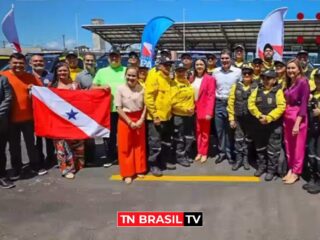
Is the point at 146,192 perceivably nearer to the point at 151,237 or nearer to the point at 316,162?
the point at 151,237

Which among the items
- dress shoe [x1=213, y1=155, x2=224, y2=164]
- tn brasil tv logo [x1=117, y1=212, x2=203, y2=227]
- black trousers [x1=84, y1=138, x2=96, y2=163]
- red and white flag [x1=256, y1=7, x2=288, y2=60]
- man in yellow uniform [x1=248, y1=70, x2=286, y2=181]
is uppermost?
red and white flag [x1=256, y1=7, x2=288, y2=60]

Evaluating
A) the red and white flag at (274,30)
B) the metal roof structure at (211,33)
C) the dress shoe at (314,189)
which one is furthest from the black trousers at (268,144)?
the metal roof structure at (211,33)

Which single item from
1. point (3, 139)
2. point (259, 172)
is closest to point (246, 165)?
point (259, 172)

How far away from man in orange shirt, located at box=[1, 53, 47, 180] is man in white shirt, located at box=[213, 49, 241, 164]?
275 cm

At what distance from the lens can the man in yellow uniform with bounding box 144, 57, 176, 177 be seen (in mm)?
5062

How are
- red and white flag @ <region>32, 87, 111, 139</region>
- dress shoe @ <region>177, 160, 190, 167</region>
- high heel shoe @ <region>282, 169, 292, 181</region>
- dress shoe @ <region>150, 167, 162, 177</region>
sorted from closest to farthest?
high heel shoe @ <region>282, 169, 292, 181</region>, dress shoe @ <region>150, 167, 162, 177</region>, red and white flag @ <region>32, 87, 111, 139</region>, dress shoe @ <region>177, 160, 190, 167</region>

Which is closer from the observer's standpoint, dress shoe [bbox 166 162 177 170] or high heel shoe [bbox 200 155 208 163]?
dress shoe [bbox 166 162 177 170]

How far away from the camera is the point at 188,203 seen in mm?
4293

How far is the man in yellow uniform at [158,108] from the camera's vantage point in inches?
199

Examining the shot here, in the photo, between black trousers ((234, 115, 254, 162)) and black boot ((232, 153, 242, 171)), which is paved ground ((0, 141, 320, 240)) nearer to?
black boot ((232, 153, 242, 171))

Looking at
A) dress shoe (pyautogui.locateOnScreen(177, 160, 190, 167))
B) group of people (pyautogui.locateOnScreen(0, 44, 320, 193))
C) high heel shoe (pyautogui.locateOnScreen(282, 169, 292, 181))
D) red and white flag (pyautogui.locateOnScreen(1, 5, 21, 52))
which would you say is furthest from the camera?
red and white flag (pyautogui.locateOnScreen(1, 5, 21, 52))

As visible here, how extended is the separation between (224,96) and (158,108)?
1.11 meters

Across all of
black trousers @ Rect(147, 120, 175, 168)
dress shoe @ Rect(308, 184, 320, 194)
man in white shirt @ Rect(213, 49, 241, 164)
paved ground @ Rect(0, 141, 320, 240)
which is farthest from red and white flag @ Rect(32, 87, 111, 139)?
dress shoe @ Rect(308, 184, 320, 194)

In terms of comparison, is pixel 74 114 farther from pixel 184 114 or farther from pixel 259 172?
pixel 259 172
